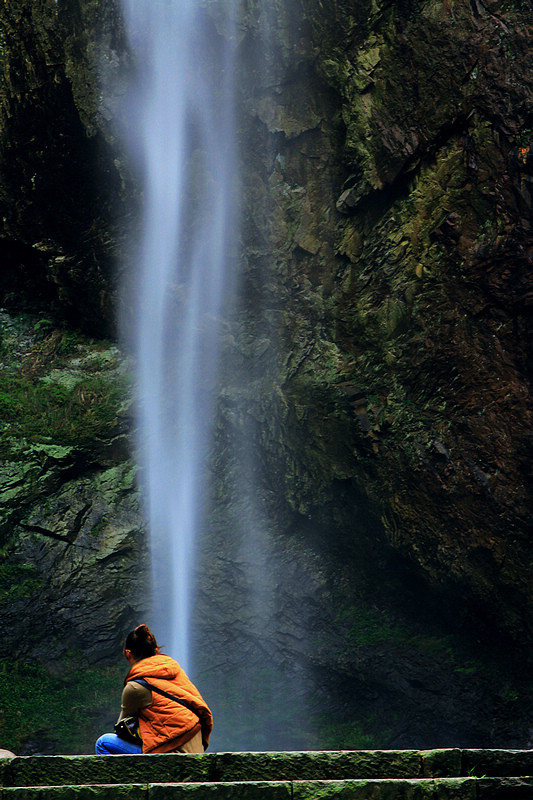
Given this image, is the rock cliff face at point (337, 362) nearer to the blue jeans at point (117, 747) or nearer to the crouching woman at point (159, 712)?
the crouching woman at point (159, 712)

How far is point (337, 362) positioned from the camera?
35.6 feet

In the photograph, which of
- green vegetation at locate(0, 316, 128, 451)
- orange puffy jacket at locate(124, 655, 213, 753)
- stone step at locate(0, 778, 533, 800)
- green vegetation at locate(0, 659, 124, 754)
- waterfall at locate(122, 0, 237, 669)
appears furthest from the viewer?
waterfall at locate(122, 0, 237, 669)

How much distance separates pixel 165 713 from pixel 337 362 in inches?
298

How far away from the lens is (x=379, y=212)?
34.7 feet

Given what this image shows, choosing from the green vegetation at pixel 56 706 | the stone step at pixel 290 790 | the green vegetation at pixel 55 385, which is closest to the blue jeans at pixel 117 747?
the stone step at pixel 290 790

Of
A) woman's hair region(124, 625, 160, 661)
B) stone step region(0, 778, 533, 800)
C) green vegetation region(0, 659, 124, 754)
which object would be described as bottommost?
stone step region(0, 778, 533, 800)

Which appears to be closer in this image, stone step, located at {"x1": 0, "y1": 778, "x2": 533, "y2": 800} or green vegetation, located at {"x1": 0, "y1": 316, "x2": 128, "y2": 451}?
stone step, located at {"x1": 0, "y1": 778, "x2": 533, "y2": 800}

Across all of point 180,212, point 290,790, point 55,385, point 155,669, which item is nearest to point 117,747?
point 155,669

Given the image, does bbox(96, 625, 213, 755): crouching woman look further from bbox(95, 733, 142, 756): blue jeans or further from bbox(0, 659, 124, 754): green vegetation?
bbox(0, 659, 124, 754): green vegetation

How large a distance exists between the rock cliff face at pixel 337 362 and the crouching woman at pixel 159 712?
21.0 feet

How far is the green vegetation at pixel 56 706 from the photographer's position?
9.77 meters

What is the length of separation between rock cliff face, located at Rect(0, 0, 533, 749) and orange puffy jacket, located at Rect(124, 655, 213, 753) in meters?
6.40

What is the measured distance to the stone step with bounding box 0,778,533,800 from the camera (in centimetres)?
304

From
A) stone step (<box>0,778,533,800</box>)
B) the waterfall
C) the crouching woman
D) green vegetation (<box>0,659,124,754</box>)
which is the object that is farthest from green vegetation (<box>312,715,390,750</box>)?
stone step (<box>0,778,533,800</box>)
